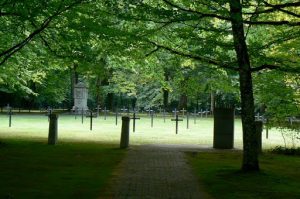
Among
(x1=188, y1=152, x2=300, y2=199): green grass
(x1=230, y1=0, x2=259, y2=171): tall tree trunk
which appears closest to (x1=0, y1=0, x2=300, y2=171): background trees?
(x1=230, y1=0, x2=259, y2=171): tall tree trunk

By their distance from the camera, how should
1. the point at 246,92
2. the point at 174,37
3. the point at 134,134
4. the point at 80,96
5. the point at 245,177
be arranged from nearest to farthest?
1. the point at 245,177
2. the point at 246,92
3. the point at 174,37
4. the point at 134,134
5. the point at 80,96

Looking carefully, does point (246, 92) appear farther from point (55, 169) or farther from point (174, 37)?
point (55, 169)

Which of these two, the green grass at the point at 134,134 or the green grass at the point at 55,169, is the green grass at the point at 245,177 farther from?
the green grass at the point at 134,134

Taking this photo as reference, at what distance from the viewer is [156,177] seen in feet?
38.4

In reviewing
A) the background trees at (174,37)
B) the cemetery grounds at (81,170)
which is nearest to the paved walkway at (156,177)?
the cemetery grounds at (81,170)

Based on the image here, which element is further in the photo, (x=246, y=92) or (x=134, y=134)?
(x=134, y=134)

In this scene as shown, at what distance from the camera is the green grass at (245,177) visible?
10.2 meters

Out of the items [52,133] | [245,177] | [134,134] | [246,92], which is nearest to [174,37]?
[246,92]

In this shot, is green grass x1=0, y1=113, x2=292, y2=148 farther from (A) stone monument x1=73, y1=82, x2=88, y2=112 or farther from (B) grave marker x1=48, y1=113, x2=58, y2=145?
(A) stone monument x1=73, y1=82, x2=88, y2=112

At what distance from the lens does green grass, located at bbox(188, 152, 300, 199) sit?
1023 cm

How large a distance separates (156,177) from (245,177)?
7.52 feet

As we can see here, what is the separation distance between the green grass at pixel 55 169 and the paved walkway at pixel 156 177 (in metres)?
0.45

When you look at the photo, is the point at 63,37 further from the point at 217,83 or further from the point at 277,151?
the point at 277,151

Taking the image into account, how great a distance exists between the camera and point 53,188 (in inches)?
399
